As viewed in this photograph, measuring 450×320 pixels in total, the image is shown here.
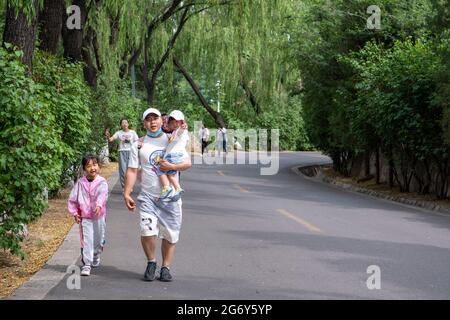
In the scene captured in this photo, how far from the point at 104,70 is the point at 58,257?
807 inches

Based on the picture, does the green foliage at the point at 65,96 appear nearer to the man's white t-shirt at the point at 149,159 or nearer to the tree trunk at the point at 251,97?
the man's white t-shirt at the point at 149,159

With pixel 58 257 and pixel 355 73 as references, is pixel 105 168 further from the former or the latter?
pixel 58 257

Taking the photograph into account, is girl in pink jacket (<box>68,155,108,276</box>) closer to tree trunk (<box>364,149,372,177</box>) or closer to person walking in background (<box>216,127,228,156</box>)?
tree trunk (<box>364,149,372,177</box>)

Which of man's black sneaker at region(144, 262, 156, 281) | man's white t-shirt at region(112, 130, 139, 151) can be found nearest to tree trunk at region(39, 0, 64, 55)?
man's white t-shirt at region(112, 130, 139, 151)

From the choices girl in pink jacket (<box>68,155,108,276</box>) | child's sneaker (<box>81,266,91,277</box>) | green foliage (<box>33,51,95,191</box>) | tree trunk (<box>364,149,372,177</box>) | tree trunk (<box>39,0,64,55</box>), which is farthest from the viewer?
tree trunk (<box>364,149,372,177</box>)

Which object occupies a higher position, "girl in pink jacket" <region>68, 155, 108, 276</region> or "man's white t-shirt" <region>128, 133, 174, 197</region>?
"man's white t-shirt" <region>128, 133, 174, 197</region>

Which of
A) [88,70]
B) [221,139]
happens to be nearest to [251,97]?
[221,139]

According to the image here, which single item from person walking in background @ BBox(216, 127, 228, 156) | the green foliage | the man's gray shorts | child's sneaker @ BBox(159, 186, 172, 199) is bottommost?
person walking in background @ BBox(216, 127, 228, 156)

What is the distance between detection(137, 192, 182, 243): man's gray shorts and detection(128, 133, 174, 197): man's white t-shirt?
3.4 inches

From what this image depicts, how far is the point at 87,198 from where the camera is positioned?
8.58 m

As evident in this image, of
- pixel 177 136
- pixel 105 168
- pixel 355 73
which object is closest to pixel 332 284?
pixel 177 136

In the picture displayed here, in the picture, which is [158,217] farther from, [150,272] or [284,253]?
[284,253]

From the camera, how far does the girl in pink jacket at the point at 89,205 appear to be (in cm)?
852

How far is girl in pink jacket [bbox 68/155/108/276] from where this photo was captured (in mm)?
8523
